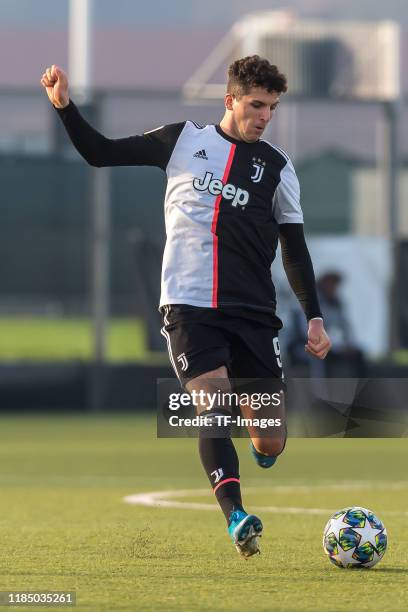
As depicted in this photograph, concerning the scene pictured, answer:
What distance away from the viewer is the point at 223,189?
6.77 meters

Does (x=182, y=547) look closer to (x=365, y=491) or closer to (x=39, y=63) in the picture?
(x=365, y=491)

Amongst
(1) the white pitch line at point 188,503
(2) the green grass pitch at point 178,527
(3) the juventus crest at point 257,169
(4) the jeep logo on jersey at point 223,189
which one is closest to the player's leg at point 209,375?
(2) the green grass pitch at point 178,527

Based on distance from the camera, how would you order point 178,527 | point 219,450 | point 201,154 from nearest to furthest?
point 219,450 < point 201,154 < point 178,527

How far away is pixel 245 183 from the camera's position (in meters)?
6.78

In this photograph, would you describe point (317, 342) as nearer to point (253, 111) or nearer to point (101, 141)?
point (253, 111)

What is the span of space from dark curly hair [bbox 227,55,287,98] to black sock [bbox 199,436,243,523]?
151cm

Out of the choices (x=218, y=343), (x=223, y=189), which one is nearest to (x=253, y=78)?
(x=223, y=189)

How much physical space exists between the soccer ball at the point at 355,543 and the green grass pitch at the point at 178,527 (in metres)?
0.08

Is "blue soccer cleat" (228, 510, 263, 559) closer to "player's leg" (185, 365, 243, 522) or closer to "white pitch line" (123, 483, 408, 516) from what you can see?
"player's leg" (185, 365, 243, 522)

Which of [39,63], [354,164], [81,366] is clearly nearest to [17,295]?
[81,366]

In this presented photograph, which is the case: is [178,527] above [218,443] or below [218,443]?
below

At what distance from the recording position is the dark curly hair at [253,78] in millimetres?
6652

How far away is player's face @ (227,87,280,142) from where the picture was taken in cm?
666

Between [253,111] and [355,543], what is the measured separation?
190cm
